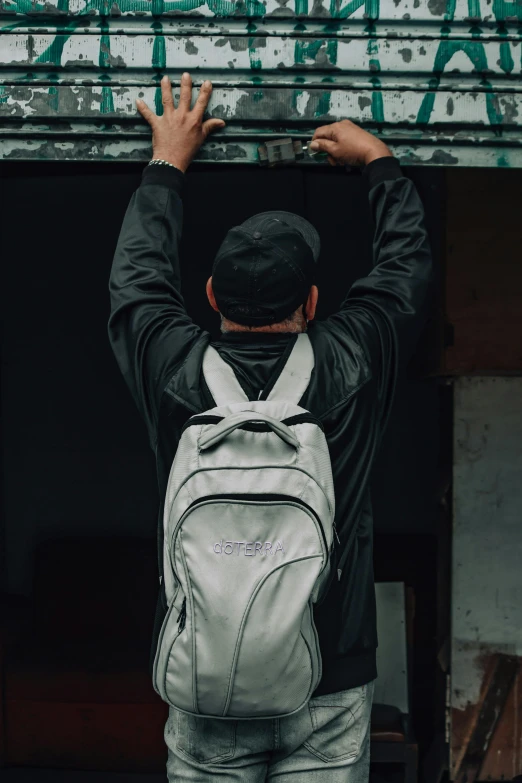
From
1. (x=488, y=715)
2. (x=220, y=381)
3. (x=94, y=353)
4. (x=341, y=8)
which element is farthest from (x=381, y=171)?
(x=94, y=353)

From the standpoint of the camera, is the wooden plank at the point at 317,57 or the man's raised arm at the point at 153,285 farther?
the wooden plank at the point at 317,57

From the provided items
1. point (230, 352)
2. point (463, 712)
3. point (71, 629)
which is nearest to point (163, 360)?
point (230, 352)

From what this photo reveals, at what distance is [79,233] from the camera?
218 inches

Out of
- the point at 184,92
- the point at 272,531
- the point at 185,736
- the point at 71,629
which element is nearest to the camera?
the point at 272,531

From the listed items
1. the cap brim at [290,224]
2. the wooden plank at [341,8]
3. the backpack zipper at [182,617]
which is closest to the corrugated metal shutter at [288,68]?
the wooden plank at [341,8]

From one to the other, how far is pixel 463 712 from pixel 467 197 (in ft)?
7.36

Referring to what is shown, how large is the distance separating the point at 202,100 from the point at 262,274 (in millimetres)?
794

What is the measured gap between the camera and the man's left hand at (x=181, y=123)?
2723 millimetres

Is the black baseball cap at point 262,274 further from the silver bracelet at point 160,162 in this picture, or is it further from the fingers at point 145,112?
the fingers at point 145,112

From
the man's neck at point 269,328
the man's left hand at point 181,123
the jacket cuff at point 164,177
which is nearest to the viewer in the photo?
the man's neck at point 269,328

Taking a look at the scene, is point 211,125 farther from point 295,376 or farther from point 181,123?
point 295,376

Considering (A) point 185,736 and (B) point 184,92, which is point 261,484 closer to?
(A) point 185,736

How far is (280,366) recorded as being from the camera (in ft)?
7.39

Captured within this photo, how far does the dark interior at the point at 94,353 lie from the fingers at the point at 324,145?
2635 mm
